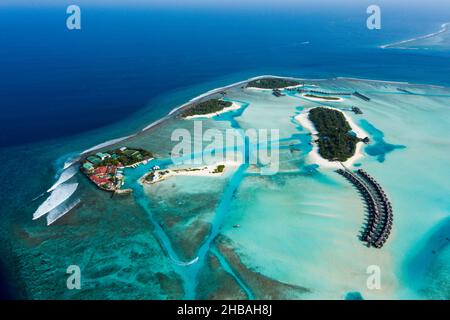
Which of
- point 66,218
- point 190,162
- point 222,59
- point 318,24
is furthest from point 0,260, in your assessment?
point 318,24

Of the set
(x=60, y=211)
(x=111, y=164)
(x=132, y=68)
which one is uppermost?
(x=132, y=68)

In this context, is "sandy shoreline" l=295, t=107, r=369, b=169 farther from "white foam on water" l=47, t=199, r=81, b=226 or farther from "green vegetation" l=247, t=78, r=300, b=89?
"white foam on water" l=47, t=199, r=81, b=226

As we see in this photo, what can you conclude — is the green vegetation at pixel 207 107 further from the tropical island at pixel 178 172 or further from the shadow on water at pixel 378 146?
the shadow on water at pixel 378 146

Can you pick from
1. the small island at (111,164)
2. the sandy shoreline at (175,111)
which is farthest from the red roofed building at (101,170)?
the sandy shoreline at (175,111)

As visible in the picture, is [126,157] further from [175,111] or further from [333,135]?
[333,135]

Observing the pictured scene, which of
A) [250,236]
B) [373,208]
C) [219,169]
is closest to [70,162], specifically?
[219,169]

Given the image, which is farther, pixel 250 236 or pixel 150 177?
pixel 150 177

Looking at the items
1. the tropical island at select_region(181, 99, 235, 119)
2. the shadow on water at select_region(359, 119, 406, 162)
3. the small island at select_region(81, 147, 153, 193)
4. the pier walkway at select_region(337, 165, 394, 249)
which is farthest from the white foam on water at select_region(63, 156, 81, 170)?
the shadow on water at select_region(359, 119, 406, 162)
